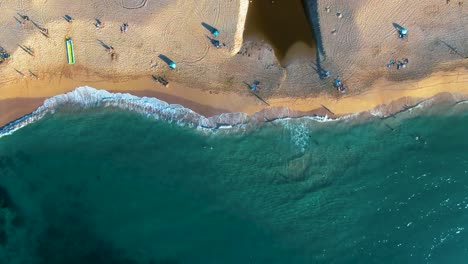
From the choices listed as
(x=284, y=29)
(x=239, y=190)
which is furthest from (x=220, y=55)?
(x=239, y=190)

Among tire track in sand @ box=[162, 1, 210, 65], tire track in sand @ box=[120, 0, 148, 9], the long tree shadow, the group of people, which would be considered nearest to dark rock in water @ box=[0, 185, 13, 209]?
tire track in sand @ box=[162, 1, 210, 65]

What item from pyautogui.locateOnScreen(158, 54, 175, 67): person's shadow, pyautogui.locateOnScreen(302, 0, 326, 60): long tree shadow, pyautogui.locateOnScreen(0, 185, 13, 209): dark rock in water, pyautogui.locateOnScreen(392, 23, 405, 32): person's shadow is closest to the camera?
pyautogui.locateOnScreen(392, 23, 405, 32): person's shadow

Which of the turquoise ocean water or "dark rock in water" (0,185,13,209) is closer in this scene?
the turquoise ocean water

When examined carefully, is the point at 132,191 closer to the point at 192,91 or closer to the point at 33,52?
the point at 192,91

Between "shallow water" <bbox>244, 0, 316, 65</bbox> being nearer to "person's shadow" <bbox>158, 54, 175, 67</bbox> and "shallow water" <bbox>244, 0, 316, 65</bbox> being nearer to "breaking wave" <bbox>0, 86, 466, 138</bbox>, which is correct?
"breaking wave" <bbox>0, 86, 466, 138</bbox>

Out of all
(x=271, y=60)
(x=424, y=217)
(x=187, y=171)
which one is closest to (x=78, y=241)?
(x=187, y=171)

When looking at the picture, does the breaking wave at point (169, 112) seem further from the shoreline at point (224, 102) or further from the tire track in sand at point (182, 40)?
the tire track in sand at point (182, 40)
